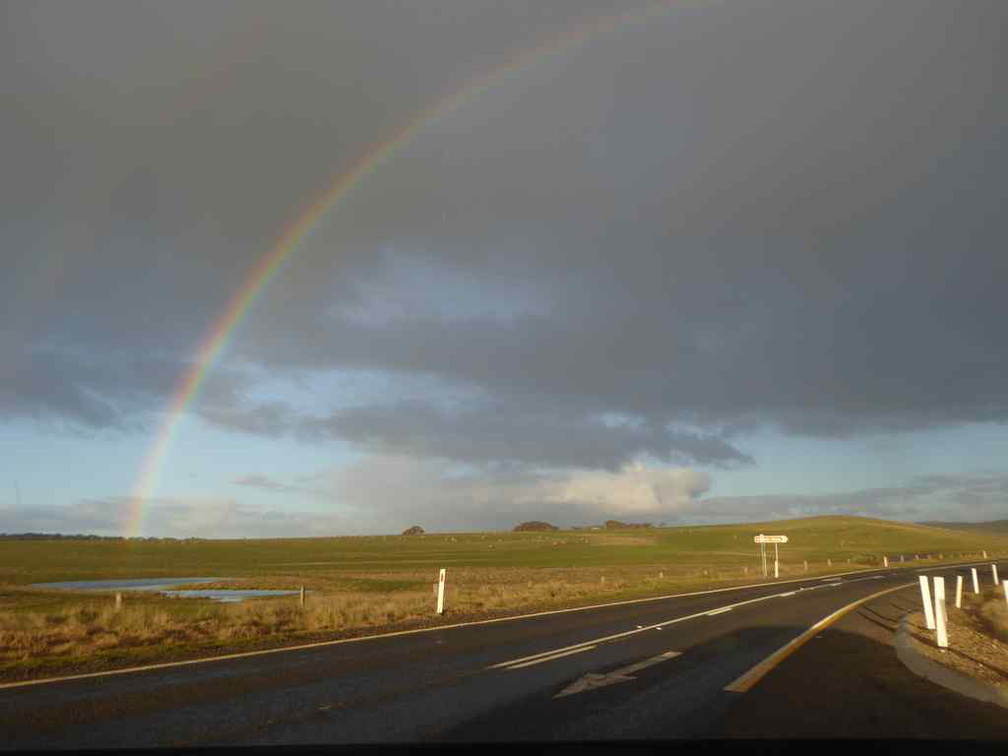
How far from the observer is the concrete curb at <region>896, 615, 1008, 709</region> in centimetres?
905

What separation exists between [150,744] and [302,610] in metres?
16.5

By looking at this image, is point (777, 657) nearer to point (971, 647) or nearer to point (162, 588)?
point (971, 647)

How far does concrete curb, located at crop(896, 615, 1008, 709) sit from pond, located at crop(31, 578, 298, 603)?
36.2 metres

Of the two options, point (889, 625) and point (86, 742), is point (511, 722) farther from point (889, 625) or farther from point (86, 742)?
point (889, 625)

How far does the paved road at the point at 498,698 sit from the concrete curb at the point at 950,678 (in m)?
0.27

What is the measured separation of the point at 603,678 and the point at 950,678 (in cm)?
519

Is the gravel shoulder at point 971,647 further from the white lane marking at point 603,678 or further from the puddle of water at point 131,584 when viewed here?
the puddle of water at point 131,584

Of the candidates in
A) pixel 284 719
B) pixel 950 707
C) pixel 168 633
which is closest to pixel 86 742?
pixel 284 719

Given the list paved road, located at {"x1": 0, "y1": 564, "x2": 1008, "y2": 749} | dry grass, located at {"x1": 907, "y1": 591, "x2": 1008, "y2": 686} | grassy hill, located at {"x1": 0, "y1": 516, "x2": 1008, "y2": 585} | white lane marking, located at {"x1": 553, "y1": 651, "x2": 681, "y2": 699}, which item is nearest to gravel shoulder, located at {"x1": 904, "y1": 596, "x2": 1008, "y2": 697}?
dry grass, located at {"x1": 907, "y1": 591, "x2": 1008, "y2": 686}

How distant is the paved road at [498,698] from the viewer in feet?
23.2

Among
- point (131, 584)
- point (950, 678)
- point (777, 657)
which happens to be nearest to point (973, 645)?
point (950, 678)

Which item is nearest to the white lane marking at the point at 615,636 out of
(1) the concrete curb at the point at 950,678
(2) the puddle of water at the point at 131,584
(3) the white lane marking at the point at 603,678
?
(3) the white lane marking at the point at 603,678

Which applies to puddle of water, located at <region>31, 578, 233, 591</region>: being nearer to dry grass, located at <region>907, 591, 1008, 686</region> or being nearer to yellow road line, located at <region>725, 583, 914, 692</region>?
yellow road line, located at <region>725, 583, 914, 692</region>

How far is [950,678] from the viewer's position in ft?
34.1
